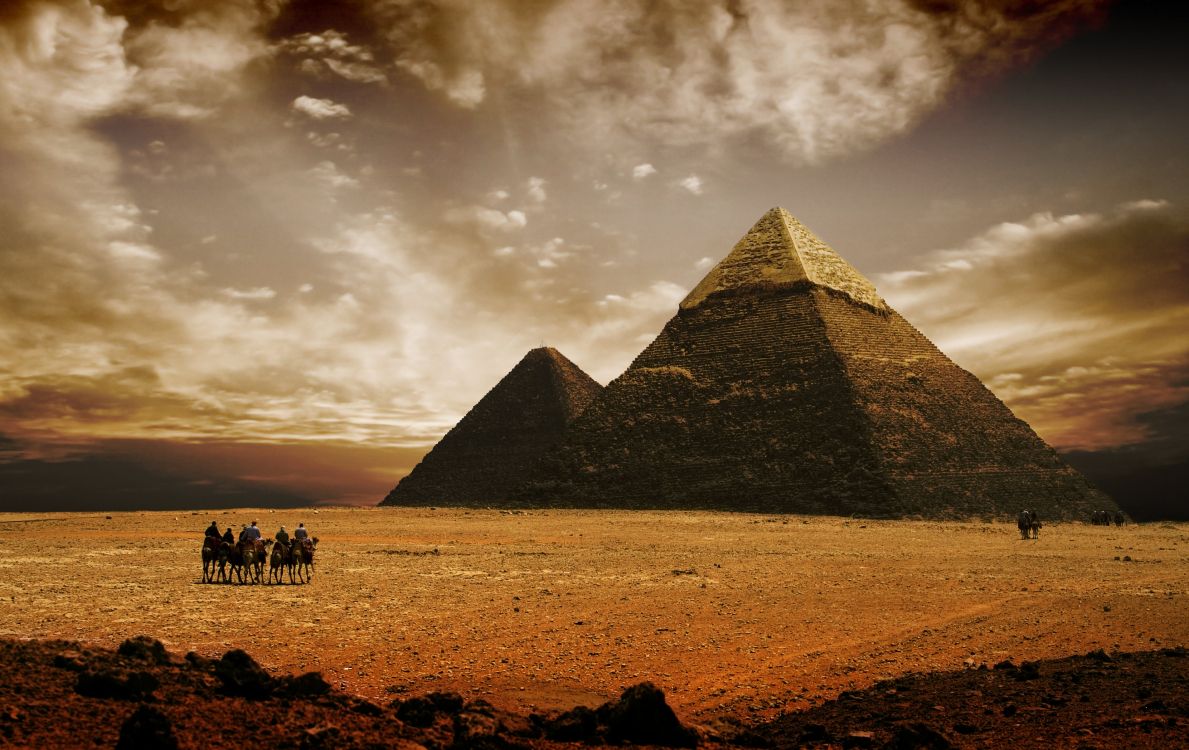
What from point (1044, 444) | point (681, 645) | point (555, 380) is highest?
point (555, 380)

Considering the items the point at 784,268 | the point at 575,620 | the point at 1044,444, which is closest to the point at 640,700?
the point at 575,620

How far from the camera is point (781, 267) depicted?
63.2 metres

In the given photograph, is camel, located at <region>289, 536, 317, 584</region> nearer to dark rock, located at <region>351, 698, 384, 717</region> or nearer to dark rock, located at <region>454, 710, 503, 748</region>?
dark rock, located at <region>351, 698, 384, 717</region>

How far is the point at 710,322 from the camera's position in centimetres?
6306

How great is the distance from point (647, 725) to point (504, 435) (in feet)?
267

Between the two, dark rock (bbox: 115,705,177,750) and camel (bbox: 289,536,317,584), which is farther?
camel (bbox: 289,536,317,584)

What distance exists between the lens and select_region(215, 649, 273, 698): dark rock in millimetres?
5477

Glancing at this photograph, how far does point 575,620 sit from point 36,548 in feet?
66.8

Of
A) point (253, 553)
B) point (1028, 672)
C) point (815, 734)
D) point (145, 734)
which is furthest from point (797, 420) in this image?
point (145, 734)

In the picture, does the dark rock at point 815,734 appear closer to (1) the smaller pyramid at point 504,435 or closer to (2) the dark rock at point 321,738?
(2) the dark rock at point 321,738

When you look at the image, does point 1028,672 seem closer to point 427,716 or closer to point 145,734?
point 427,716

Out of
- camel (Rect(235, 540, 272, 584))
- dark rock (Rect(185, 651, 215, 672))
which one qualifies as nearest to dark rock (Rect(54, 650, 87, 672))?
dark rock (Rect(185, 651, 215, 672))

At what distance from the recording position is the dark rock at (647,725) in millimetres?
5195

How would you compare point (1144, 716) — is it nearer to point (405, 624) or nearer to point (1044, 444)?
point (405, 624)
